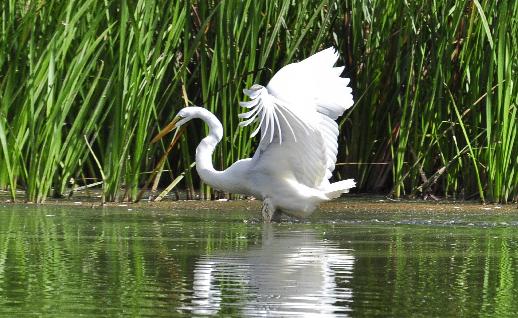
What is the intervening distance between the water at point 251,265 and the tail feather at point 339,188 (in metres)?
0.19

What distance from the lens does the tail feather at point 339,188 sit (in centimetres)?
832

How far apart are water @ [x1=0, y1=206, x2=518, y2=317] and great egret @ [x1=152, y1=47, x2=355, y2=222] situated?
218 millimetres

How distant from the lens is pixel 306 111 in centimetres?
796

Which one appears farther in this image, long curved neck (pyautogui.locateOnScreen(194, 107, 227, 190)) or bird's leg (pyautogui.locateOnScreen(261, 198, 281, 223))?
long curved neck (pyautogui.locateOnScreen(194, 107, 227, 190))

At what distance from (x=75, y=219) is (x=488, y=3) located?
12.1 ft

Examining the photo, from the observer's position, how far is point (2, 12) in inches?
366

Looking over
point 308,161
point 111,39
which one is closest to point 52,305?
point 308,161

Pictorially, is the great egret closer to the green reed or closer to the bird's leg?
the bird's leg

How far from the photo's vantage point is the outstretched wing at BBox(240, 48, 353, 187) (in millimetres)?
7781

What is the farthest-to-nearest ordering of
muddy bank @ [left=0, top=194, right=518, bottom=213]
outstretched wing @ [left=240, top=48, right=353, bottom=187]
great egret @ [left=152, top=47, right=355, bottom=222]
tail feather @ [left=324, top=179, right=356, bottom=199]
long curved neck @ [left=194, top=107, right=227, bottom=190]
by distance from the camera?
muddy bank @ [left=0, top=194, right=518, bottom=213] < long curved neck @ [left=194, top=107, right=227, bottom=190] < tail feather @ [left=324, top=179, right=356, bottom=199] < great egret @ [left=152, top=47, right=355, bottom=222] < outstretched wing @ [left=240, top=48, right=353, bottom=187]

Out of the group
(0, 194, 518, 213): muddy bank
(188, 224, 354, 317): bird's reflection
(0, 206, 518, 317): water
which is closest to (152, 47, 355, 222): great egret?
(0, 206, 518, 317): water

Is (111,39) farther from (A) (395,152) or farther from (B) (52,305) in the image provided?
(B) (52,305)

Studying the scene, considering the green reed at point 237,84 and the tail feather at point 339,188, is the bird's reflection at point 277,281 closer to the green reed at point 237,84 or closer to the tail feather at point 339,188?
the tail feather at point 339,188

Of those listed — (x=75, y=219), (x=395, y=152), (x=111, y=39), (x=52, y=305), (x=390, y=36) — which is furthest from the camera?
(x=395, y=152)
